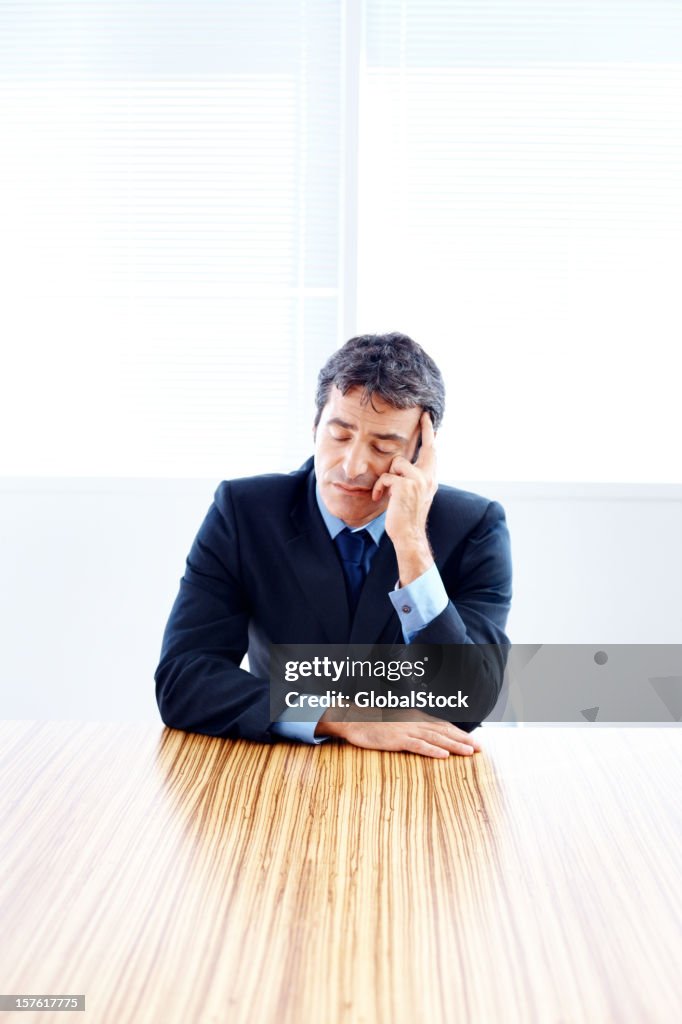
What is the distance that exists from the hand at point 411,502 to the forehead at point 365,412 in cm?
8

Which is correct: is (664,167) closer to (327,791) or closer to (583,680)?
(583,680)

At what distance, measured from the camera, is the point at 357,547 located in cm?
194

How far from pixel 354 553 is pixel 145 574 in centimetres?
143

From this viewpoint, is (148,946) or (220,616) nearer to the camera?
(148,946)

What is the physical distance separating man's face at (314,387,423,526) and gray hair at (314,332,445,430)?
0.06 ft

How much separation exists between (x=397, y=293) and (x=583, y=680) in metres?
1.49

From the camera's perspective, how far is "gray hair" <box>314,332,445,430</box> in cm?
183

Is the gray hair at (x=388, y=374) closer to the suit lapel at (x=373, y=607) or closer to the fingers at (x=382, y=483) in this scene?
the fingers at (x=382, y=483)

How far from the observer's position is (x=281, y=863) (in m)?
1.13

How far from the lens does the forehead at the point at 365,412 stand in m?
1.83

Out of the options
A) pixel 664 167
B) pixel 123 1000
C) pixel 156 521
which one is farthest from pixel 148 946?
pixel 664 167

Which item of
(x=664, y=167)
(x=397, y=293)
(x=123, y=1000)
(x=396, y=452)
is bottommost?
(x=123, y=1000)

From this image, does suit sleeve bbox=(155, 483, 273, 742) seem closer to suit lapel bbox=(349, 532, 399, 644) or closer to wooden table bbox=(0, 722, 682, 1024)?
wooden table bbox=(0, 722, 682, 1024)

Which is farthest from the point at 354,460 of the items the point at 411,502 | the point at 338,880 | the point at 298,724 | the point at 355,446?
the point at 338,880
